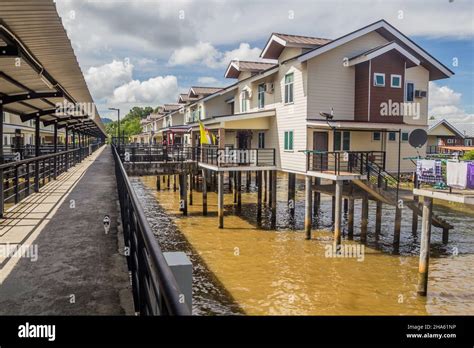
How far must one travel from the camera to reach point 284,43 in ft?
69.5

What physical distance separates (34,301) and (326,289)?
386 inches

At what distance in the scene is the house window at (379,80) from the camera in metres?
19.7

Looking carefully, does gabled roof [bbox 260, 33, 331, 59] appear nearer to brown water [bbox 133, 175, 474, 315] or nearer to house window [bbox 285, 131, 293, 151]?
house window [bbox 285, 131, 293, 151]

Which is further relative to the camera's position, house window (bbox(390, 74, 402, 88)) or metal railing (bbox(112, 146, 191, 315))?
house window (bbox(390, 74, 402, 88))

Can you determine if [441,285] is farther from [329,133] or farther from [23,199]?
[23,199]

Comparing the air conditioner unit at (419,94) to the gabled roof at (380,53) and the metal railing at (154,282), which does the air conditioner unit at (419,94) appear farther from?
the metal railing at (154,282)

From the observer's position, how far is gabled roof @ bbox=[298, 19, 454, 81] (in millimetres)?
18969

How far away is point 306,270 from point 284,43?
1279 centimetres

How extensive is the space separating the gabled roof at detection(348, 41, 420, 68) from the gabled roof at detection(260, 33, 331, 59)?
238 centimetres

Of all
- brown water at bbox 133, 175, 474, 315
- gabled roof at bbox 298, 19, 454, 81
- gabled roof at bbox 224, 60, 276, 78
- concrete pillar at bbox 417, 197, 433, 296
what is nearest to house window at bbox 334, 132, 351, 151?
brown water at bbox 133, 175, 474, 315

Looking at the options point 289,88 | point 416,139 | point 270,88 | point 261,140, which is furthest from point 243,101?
point 416,139

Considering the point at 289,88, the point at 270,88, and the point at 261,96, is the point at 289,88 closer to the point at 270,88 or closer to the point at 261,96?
the point at 270,88

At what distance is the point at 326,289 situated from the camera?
12211 mm
